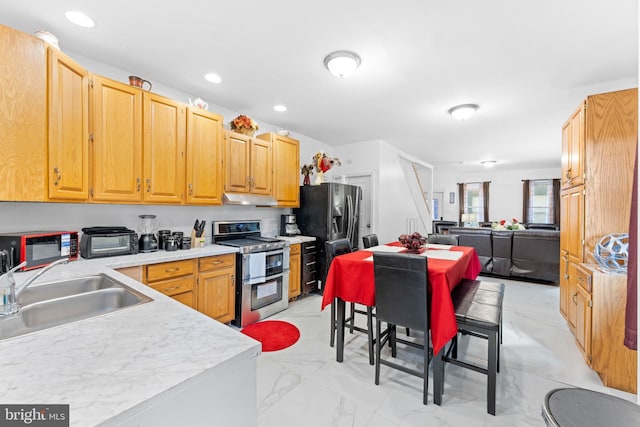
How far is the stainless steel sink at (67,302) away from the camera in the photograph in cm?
124

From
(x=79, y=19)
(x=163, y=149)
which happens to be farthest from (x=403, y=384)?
(x=79, y=19)

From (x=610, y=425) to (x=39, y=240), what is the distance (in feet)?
9.90

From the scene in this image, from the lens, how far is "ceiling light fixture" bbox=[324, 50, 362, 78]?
2359 mm

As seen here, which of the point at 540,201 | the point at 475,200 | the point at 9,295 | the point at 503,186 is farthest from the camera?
the point at 475,200

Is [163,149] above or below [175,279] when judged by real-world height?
above

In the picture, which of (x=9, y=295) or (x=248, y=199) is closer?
(x=9, y=295)

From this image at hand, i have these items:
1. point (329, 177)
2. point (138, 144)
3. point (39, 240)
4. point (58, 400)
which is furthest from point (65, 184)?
point (329, 177)

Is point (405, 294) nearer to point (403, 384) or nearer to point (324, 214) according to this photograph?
point (403, 384)

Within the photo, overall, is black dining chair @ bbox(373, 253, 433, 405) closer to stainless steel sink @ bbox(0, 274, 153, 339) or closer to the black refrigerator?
stainless steel sink @ bbox(0, 274, 153, 339)

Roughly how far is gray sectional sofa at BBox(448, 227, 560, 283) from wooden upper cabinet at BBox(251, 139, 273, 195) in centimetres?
403

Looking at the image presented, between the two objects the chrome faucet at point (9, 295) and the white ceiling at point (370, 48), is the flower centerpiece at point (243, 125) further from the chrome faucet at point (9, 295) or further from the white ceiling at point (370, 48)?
the chrome faucet at point (9, 295)

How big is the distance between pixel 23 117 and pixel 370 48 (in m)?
2.51

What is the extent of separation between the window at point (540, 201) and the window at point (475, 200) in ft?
3.69

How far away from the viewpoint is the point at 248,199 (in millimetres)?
3410
